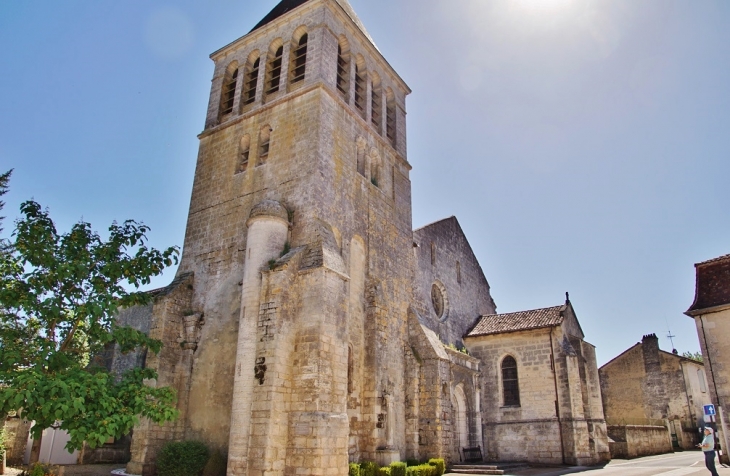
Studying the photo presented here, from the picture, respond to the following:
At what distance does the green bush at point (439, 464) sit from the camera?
608 inches

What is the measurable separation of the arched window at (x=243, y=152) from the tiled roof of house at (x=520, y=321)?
476 inches

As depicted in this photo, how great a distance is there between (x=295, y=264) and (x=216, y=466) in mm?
5434

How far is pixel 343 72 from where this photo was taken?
19562 mm

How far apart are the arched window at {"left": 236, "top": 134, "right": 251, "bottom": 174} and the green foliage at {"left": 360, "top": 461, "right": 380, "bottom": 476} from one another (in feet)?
33.3

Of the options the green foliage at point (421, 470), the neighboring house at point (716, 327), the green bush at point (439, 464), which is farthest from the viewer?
the neighboring house at point (716, 327)

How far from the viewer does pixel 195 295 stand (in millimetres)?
16547

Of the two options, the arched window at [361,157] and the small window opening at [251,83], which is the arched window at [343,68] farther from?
the small window opening at [251,83]

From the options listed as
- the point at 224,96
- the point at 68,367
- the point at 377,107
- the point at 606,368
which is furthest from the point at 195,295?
the point at 606,368

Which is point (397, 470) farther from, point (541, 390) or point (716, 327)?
point (716, 327)

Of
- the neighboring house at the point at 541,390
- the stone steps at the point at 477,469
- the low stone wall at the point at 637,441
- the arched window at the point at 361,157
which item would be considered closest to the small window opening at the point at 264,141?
the arched window at the point at 361,157

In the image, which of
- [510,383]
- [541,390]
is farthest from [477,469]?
[510,383]

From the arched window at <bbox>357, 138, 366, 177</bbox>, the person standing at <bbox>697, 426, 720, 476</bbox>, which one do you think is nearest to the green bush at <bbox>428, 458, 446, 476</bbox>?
the person standing at <bbox>697, 426, 720, 476</bbox>

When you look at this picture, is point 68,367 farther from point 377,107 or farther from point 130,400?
point 377,107

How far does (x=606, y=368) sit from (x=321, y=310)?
27.1m
